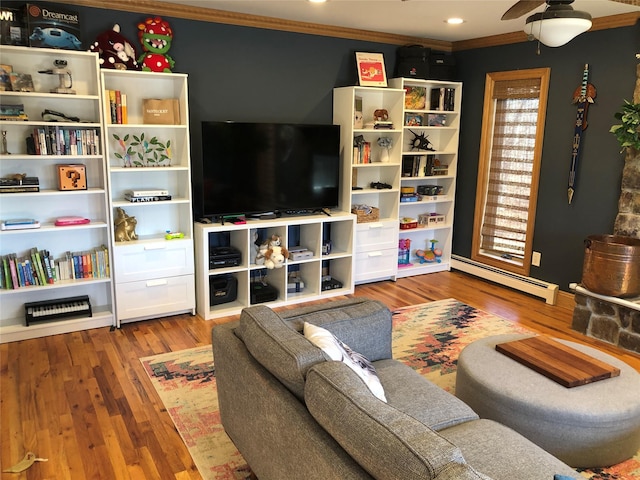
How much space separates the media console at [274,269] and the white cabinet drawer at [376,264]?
216 millimetres

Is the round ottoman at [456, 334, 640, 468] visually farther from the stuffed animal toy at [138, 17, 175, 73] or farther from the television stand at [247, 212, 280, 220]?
the stuffed animal toy at [138, 17, 175, 73]

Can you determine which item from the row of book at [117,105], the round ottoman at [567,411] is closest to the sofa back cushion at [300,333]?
the round ottoman at [567,411]

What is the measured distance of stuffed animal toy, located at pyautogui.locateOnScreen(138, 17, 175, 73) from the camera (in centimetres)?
393

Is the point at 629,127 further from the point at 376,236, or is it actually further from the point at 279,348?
the point at 279,348

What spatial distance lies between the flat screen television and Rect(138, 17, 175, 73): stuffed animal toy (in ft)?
1.79

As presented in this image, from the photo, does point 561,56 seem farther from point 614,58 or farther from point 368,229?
point 368,229

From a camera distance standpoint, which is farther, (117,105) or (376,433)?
(117,105)

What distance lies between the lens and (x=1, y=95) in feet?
11.4

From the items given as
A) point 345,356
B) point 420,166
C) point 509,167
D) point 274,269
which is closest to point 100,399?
point 345,356

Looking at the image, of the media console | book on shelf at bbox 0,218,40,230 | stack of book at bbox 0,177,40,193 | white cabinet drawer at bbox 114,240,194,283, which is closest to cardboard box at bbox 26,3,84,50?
stack of book at bbox 0,177,40,193

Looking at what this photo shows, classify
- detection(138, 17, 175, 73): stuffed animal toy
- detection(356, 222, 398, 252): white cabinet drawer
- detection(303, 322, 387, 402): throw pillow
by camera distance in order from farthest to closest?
1. detection(356, 222, 398, 252): white cabinet drawer
2. detection(138, 17, 175, 73): stuffed animal toy
3. detection(303, 322, 387, 402): throw pillow

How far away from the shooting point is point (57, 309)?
3.88 meters

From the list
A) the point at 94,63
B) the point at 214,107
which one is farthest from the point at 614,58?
the point at 94,63

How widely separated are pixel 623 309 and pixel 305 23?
345 centimetres
